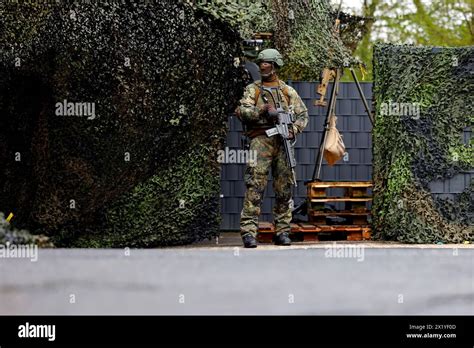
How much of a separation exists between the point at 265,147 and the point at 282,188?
0.50 m

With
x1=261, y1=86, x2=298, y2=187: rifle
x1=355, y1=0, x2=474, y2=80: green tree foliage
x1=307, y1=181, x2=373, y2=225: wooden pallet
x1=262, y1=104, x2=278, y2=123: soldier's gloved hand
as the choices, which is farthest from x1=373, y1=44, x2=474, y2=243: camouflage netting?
x1=355, y1=0, x2=474, y2=80: green tree foliage

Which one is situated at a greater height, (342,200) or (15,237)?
(342,200)

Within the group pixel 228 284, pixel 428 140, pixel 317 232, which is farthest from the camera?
pixel 317 232

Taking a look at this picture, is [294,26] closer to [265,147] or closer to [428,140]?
[265,147]

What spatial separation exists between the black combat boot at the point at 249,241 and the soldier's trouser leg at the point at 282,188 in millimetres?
466

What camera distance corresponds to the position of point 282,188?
10555 millimetres

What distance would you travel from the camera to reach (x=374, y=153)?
36.9 ft

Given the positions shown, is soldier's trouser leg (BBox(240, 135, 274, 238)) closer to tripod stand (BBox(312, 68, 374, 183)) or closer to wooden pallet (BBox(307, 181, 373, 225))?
wooden pallet (BBox(307, 181, 373, 225))

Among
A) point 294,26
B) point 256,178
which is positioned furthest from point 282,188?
point 294,26

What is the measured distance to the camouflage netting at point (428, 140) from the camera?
35.7 ft

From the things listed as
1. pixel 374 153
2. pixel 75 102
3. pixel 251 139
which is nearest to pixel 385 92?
pixel 374 153

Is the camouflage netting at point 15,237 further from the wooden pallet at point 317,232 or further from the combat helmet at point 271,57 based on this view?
the wooden pallet at point 317,232

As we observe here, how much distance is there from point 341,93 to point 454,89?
2450 mm

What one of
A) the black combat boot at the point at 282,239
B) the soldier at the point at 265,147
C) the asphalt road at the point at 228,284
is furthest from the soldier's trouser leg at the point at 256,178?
the asphalt road at the point at 228,284
